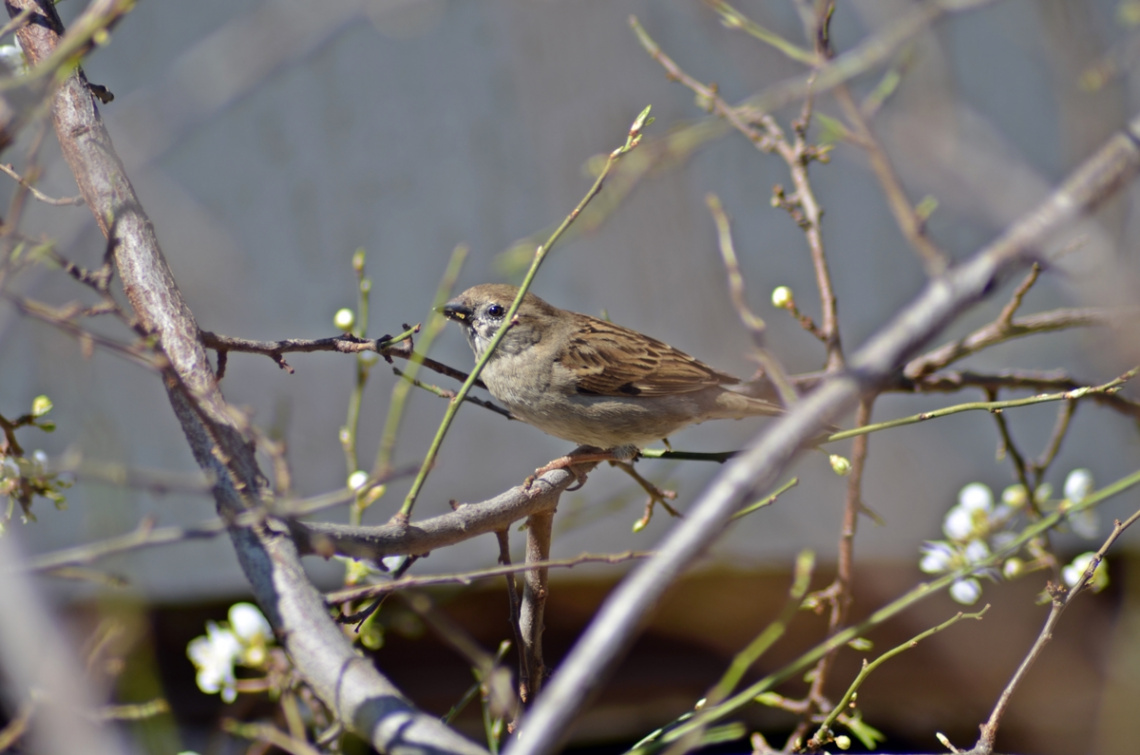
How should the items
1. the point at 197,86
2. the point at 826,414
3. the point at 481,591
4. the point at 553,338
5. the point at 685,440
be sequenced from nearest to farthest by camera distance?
the point at 826,414 → the point at 197,86 → the point at 553,338 → the point at 481,591 → the point at 685,440

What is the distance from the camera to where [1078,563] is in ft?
6.07

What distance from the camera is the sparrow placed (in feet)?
7.80

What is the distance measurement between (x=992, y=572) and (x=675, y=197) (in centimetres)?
84

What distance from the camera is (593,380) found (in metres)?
2.51

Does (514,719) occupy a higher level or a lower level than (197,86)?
lower

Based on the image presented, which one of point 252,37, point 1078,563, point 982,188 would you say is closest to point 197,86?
point 252,37

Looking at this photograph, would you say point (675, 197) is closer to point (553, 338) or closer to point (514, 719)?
point (514, 719)

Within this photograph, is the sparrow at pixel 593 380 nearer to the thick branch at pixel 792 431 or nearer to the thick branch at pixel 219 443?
the thick branch at pixel 219 443

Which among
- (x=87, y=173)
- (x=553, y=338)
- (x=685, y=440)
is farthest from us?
(x=685, y=440)

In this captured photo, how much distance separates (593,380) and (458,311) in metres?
0.43

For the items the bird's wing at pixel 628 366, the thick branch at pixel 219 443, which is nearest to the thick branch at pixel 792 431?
the thick branch at pixel 219 443

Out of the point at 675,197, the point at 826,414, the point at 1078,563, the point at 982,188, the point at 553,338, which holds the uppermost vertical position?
the point at 553,338

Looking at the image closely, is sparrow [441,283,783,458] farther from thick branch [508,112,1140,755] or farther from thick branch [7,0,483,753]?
thick branch [508,112,1140,755]

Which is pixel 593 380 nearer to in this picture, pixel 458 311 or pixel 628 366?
pixel 628 366
